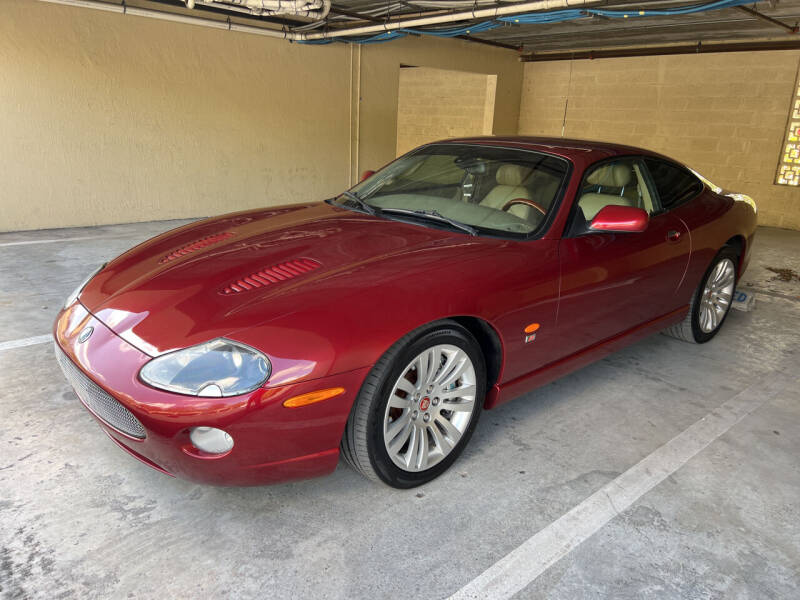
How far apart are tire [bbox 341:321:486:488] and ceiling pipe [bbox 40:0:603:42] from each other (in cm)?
377

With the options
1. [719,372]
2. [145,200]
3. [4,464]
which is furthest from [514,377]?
[145,200]

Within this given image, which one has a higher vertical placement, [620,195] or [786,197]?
[620,195]

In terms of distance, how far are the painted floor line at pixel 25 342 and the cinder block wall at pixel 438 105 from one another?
9.84 m


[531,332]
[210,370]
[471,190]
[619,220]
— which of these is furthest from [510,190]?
[210,370]

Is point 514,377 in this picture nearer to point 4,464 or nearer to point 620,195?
point 620,195

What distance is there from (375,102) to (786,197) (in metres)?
6.49

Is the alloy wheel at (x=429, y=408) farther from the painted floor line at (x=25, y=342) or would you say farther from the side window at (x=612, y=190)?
the painted floor line at (x=25, y=342)

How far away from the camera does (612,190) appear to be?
3154 mm

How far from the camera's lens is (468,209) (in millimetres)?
2873

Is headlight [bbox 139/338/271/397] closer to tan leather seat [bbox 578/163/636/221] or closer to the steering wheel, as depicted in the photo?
the steering wheel

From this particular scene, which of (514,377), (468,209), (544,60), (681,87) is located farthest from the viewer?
(544,60)

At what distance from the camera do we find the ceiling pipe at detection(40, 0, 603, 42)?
521 cm

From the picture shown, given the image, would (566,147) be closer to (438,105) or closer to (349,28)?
(349,28)

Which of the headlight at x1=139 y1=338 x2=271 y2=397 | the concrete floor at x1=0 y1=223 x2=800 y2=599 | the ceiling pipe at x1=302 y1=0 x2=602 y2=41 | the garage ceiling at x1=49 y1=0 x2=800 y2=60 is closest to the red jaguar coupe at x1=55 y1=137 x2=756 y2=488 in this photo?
the headlight at x1=139 y1=338 x2=271 y2=397
